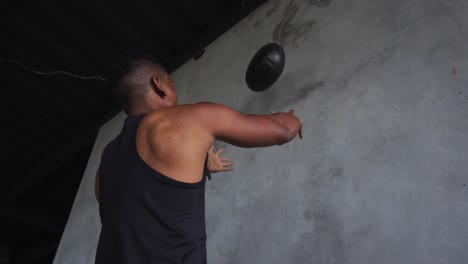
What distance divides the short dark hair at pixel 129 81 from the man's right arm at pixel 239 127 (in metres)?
0.37

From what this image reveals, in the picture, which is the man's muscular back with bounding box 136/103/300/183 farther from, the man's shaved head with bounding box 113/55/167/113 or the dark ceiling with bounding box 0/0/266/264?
the dark ceiling with bounding box 0/0/266/264

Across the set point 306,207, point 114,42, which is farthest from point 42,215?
point 306,207

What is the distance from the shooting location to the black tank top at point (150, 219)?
43.1 inches

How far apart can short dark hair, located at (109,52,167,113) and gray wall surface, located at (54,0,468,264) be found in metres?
0.91

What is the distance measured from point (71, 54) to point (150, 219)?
2696 mm

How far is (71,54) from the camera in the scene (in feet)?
10.9

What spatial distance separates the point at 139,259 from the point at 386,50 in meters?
1.55

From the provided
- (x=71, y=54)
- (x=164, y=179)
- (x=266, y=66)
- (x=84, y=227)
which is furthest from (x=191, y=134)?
(x=71, y=54)

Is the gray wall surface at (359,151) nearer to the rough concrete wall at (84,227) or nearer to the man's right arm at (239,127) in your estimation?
the man's right arm at (239,127)

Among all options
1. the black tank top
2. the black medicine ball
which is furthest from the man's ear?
the black medicine ball

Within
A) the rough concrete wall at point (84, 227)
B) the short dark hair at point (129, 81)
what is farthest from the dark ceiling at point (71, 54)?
the short dark hair at point (129, 81)

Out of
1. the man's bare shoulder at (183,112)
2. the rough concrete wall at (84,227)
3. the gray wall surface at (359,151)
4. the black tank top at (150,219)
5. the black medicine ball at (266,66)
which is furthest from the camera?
the rough concrete wall at (84,227)

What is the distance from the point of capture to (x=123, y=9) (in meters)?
3.03

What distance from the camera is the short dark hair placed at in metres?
1.51
